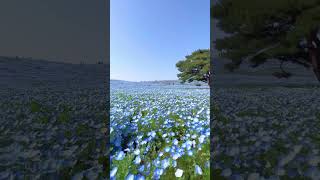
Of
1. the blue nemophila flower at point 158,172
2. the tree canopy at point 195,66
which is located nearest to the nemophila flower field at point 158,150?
the blue nemophila flower at point 158,172

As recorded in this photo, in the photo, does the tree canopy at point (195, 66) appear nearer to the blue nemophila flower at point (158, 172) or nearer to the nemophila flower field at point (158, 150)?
the nemophila flower field at point (158, 150)

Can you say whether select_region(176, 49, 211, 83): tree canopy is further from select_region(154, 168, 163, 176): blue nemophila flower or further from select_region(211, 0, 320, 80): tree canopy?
select_region(154, 168, 163, 176): blue nemophila flower

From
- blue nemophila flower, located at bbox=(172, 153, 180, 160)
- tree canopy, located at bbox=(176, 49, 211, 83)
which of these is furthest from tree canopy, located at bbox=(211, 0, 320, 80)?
tree canopy, located at bbox=(176, 49, 211, 83)

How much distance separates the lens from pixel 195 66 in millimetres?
32781

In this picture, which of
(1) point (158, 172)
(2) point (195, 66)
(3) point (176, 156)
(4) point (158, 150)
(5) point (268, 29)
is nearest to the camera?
(1) point (158, 172)

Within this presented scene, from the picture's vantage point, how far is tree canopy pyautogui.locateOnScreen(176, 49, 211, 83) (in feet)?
106

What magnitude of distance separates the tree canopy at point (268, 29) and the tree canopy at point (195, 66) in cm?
1371

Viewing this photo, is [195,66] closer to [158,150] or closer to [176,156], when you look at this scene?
[158,150]

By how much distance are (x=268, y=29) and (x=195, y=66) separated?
56.6ft

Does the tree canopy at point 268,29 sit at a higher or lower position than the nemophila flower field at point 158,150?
higher

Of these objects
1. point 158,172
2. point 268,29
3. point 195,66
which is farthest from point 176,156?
point 195,66

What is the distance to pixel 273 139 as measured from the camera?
147 inches

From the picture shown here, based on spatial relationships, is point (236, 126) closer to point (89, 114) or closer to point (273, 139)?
point (273, 139)

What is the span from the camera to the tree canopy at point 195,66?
32.4 m
